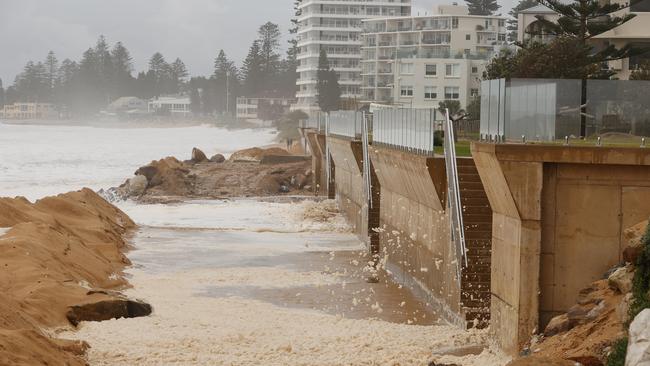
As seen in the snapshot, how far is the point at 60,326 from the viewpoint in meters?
17.6

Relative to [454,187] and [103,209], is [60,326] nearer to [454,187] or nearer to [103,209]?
[454,187]

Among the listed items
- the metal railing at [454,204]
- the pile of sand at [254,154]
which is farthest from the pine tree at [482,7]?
the metal railing at [454,204]

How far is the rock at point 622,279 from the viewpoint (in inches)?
561

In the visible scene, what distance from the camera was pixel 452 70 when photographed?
310ft

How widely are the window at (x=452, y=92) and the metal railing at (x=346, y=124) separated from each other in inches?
1913

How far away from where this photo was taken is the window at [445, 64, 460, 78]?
94.0 meters

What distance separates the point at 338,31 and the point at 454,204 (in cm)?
13598

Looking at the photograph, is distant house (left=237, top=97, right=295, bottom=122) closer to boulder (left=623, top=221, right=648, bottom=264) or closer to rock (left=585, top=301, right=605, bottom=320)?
boulder (left=623, top=221, right=648, bottom=264)

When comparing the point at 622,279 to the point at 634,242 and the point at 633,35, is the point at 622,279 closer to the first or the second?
the point at 634,242

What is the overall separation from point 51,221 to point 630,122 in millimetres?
16221

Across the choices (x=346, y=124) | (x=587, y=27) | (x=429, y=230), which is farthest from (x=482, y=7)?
(x=429, y=230)

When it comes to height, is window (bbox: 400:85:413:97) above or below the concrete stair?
above

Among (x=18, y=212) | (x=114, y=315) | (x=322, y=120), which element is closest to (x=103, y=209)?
(x=18, y=212)

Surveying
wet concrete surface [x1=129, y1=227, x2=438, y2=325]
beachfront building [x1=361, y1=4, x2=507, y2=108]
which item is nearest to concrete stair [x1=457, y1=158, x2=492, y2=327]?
wet concrete surface [x1=129, y1=227, x2=438, y2=325]
